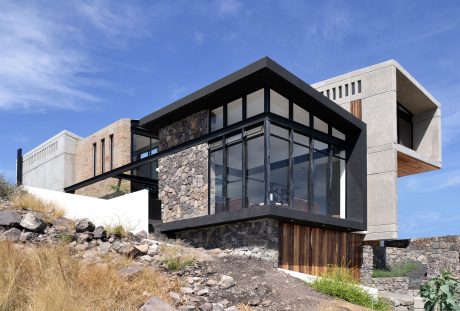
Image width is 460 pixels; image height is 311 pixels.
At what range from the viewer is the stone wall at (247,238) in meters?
15.4

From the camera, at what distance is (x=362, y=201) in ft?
63.5

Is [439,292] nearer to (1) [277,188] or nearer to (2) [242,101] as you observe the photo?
(1) [277,188]

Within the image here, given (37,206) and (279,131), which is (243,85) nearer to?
(279,131)

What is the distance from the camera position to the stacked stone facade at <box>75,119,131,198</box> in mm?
26062

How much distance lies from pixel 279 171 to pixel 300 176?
3.57 ft

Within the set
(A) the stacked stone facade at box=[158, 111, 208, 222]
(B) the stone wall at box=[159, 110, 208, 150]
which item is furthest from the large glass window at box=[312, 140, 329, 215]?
(B) the stone wall at box=[159, 110, 208, 150]

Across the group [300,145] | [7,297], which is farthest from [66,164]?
[7,297]

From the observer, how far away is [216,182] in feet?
57.1

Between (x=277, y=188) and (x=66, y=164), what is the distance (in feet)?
63.1

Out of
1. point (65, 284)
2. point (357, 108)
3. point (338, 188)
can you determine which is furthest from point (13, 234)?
point (357, 108)

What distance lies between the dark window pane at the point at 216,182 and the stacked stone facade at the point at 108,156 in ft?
Answer: 29.0

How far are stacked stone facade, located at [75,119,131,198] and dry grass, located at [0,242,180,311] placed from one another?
584 inches

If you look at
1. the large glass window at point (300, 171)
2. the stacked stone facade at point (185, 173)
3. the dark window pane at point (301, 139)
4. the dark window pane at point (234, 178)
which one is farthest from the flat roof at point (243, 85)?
the dark window pane at point (234, 178)

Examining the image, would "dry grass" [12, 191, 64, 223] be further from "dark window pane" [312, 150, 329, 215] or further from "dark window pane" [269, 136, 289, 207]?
"dark window pane" [312, 150, 329, 215]
